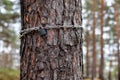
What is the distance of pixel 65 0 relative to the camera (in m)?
1.83

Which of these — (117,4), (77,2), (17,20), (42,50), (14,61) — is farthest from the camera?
(14,61)

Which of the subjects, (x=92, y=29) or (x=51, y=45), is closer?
(x=51, y=45)

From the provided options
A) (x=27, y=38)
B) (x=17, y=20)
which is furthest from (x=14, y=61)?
(x=27, y=38)

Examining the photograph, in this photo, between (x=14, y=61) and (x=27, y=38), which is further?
(x=14, y=61)

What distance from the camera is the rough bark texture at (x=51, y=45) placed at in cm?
175

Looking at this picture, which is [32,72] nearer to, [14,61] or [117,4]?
[117,4]

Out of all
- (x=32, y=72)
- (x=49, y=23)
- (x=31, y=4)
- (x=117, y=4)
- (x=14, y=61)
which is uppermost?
(x=117, y=4)

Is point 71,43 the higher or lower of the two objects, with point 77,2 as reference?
lower

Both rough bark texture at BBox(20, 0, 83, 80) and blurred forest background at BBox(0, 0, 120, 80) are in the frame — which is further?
blurred forest background at BBox(0, 0, 120, 80)

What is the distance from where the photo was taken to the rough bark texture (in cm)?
175

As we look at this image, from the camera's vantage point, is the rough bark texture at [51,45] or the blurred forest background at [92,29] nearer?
the rough bark texture at [51,45]

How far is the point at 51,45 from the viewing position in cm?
177

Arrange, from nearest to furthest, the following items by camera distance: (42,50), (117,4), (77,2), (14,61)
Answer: (42,50)
(77,2)
(117,4)
(14,61)

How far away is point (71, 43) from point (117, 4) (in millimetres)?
20308
